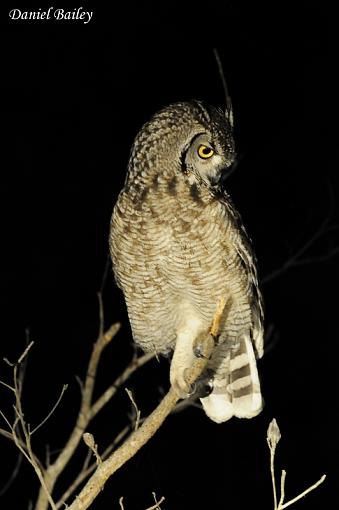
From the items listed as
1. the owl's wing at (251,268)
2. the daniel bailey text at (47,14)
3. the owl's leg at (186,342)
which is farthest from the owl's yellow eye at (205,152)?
the daniel bailey text at (47,14)

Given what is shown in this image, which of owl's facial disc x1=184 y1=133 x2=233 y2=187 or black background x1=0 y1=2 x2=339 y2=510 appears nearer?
owl's facial disc x1=184 y1=133 x2=233 y2=187

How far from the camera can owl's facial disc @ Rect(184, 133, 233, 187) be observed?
195 centimetres

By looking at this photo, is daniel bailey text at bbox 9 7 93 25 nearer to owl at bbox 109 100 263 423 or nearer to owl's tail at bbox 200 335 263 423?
owl at bbox 109 100 263 423

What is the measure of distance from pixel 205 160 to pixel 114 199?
3.84ft

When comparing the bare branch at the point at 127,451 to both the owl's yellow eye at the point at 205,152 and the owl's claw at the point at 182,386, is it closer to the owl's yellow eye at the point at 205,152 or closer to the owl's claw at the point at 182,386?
the owl's claw at the point at 182,386

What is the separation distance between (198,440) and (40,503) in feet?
4.13

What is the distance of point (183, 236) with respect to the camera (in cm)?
201

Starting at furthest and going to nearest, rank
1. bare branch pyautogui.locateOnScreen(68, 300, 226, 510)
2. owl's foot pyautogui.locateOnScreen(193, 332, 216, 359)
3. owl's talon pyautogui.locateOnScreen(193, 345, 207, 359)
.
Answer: owl's talon pyautogui.locateOnScreen(193, 345, 207, 359) < owl's foot pyautogui.locateOnScreen(193, 332, 216, 359) < bare branch pyautogui.locateOnScreen(68, 300, 226, 510)

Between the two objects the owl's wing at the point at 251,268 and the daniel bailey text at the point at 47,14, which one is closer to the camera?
the owl's wing at the point at 251,268

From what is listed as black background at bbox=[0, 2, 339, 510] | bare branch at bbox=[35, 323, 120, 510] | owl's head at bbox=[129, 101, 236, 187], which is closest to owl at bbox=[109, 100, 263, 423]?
owl's head at bbox=[129, 101, 236, 187]

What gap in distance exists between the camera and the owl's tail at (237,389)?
2.38 metres

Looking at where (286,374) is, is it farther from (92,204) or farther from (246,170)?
(92,204)

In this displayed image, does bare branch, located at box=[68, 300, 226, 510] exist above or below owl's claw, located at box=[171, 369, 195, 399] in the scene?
below

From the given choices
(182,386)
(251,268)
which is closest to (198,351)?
(182,386)
